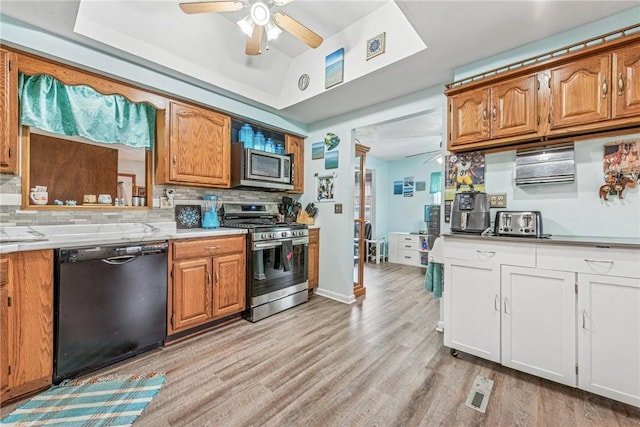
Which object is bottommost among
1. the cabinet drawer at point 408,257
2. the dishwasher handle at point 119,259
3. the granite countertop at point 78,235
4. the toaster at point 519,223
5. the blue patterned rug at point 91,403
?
the blue patterned rug at point 91,403

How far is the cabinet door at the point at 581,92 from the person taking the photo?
1.66 m

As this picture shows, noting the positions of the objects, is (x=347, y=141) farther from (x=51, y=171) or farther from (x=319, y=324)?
(x=51, y=171)

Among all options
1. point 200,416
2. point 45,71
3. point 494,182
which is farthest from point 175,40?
point 494,182

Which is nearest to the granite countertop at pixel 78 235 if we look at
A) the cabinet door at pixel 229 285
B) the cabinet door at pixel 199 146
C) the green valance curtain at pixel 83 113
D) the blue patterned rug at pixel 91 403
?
the cabinet door at pixel 229 285

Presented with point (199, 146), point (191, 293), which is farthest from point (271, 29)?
point (191, 293)

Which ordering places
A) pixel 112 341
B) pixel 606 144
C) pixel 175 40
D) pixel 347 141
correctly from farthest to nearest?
pixel 347 141, pixel 175 40, pixel 112 341, pixel 606 144

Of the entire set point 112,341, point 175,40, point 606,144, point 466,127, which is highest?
point 175,40

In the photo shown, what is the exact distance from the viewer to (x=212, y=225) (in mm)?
2951

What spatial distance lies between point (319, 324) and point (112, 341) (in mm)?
1688

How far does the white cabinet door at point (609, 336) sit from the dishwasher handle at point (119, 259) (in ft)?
Result: 9.80

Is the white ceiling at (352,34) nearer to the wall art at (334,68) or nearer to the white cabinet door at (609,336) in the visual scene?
the wall art at (334,68)

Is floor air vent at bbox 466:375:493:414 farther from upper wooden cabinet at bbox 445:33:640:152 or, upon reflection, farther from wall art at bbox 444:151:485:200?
upper wooden cabinet at bbox 445:33:640:152

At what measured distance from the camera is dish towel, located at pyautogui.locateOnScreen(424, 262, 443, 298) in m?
2.43

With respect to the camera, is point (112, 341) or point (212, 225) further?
point (212, 225)
